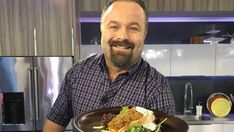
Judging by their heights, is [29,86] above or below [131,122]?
below

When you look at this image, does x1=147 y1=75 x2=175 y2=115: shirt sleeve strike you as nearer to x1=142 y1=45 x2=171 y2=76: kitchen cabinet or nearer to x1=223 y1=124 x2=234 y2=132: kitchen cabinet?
x1=142 y1=45 x2=171 y2=76: kitchen cabinet

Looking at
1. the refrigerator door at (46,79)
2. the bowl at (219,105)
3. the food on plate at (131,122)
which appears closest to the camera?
the food on plate at (131,122)

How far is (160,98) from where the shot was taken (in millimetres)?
963

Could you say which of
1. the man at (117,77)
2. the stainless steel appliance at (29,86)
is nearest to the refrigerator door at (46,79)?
the stainless steel appliance at (29,86)

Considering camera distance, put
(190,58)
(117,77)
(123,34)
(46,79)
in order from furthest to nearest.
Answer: (190,58) < (46,79) < (117,77) < (123,34)

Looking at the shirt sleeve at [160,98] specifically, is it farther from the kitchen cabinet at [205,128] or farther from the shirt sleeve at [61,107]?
the kitchen cabinet at [205,128]

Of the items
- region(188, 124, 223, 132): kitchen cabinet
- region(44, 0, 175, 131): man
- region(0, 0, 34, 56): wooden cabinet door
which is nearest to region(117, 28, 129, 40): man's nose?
region(44, 0, 175, 131): man

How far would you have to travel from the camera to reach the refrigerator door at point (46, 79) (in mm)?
2516

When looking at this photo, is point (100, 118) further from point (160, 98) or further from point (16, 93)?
point (16, 93)

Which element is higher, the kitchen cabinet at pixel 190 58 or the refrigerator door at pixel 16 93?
the kitchen cabinet at pixel 190 58

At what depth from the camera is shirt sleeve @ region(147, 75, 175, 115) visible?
96 centimetres

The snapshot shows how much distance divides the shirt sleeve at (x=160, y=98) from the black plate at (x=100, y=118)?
11 cm

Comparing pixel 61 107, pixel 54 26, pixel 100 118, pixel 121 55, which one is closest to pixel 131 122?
pixel 100 118

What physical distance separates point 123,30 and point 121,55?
88 mm
